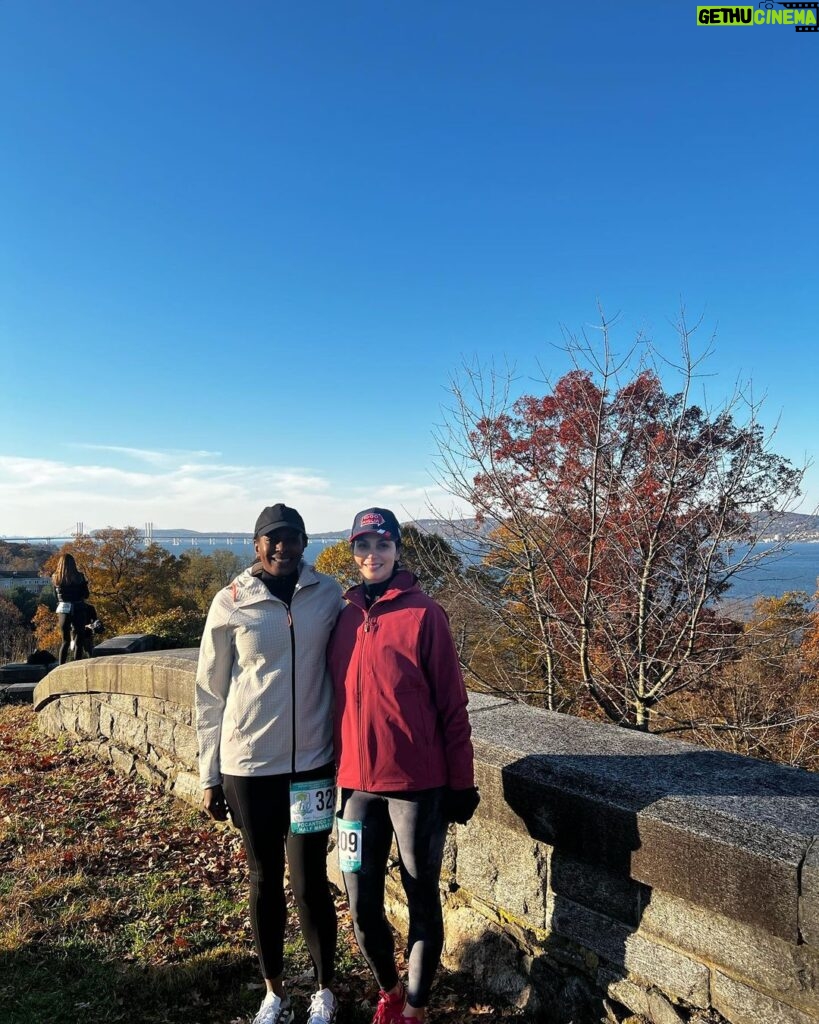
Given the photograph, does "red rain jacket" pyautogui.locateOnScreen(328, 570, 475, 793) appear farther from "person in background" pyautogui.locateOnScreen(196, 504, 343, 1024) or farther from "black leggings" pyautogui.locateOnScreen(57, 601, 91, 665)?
"black leggings" pyautogui.locateOnScreen(57, 601, 91, 665)

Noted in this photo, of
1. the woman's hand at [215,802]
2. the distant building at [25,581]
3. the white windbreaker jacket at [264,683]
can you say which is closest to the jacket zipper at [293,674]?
the white windbreaker jacket at [264,683]

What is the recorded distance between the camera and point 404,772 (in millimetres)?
2281

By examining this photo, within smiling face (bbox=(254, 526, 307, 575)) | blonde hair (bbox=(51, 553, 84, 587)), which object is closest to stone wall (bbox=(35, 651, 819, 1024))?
smiling face (bbox=(254, 526, 307, 575))

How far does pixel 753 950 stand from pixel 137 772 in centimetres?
516

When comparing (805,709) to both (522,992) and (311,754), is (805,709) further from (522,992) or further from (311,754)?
(311,754)

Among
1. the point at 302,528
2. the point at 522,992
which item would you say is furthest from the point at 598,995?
the point at 302,528

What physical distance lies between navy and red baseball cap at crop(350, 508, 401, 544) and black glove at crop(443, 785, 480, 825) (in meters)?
0.95

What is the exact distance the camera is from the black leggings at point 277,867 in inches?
99.3

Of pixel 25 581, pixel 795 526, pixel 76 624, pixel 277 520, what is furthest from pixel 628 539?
pixel 25 581

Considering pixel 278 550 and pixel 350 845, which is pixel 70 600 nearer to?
pixel 278 550

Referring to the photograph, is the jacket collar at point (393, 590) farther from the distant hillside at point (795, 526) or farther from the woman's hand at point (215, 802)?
the distant hillside at point (795, 526)

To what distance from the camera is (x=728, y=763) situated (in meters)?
2.51

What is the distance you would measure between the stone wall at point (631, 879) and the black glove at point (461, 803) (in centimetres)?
27

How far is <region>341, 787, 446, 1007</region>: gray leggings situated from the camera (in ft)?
7.58
